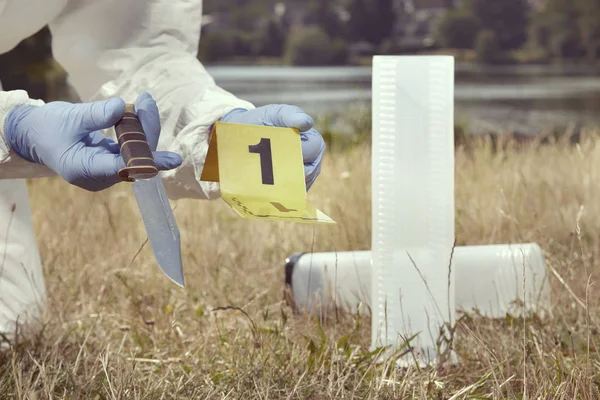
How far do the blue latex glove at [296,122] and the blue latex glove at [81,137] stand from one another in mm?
150

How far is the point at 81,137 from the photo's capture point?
1112mm

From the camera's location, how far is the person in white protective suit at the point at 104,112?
1108 millimetres

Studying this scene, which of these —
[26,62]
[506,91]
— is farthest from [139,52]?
[506,91]

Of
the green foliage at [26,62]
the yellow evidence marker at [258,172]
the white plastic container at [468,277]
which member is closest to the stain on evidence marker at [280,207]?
the yellow evidence marker at [258,172]

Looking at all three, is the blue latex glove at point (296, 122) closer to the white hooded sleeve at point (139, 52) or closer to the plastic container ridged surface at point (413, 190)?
the white hooded sleeve at point (139, 52)

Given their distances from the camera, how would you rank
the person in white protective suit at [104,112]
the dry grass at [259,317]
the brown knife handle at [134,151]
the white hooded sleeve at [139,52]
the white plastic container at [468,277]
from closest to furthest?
the brown knife handle at [134,151] < the person in white protective suit at [104,112] < the dry grass at [259,317] < the white hooded sleeve at [139,52] < the white plastic container at [468,277]

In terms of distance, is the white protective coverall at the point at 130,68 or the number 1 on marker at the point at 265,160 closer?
the number 1 on marker at the point at 265,160

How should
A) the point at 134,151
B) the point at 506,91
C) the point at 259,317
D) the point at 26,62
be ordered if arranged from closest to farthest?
the point at 134,151 < the point at 259,317 < the point at 26,62 < the point at 506,91

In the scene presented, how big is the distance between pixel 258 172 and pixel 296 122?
103 mm

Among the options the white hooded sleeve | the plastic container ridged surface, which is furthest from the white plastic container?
the white hooded sleeve

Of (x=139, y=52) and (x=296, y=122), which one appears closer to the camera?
(x=296, y=122)

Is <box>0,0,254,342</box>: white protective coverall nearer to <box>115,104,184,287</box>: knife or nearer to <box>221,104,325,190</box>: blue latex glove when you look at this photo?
<box>221,104,325,190</box>: blue latex glove

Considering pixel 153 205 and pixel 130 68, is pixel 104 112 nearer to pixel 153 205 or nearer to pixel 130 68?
pixel 153 205

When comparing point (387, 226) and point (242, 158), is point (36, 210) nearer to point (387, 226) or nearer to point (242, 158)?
point (387, 226)
